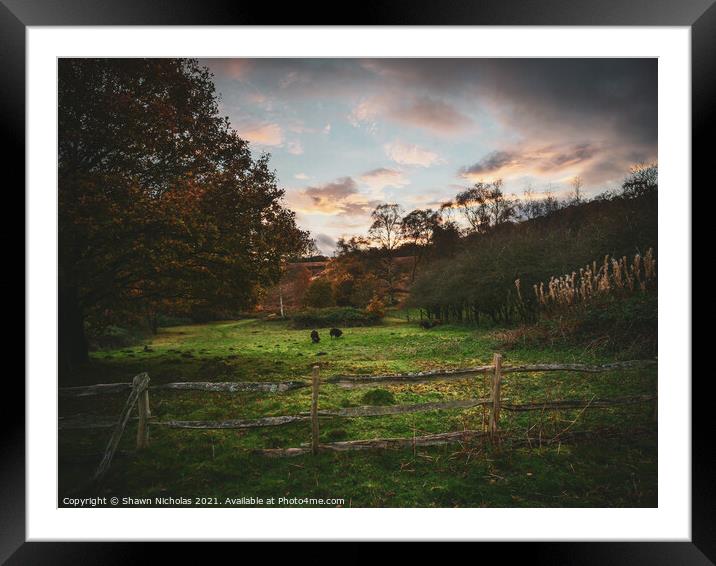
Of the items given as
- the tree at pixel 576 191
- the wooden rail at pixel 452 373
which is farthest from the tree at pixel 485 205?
Answer: the wooden rail at pixel 452 373

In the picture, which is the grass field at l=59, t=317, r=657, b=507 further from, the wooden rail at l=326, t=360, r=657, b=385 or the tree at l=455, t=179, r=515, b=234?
the tree at l=455, t=179, r=515, b=234

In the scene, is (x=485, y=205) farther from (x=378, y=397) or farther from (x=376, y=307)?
(x=378, y=397)

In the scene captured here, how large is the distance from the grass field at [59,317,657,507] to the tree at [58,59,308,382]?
60 centimetres

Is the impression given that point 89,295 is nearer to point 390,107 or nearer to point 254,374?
point 254,374

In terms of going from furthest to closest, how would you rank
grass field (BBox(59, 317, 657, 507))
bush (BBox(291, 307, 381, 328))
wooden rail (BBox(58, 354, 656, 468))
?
bush (BBox(291, 307, 381, 328)) < wooden rail (BBox(58, 354, 656, 468)) < grass field (BBox(59, 317, 657, 507))

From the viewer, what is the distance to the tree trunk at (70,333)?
346 centimetres

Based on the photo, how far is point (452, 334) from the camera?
426 cm

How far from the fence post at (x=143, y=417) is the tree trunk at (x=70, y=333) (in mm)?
890

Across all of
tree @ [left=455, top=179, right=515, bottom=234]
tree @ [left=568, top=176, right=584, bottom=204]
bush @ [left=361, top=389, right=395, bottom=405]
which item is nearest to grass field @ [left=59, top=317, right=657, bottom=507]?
bush @ [left=361, top=389, right=395, bottom=405]

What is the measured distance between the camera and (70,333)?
352cm

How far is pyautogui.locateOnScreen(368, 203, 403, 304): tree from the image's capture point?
3.84m
